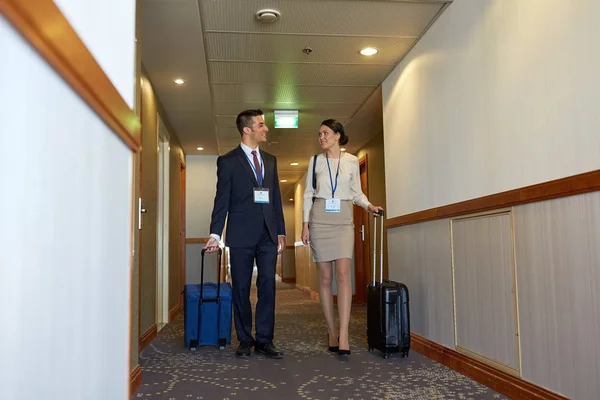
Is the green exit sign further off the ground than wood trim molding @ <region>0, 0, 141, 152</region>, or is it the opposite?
the green exit sign

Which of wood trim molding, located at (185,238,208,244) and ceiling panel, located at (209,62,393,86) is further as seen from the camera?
wood trim molding, located at (185,238,208,244)

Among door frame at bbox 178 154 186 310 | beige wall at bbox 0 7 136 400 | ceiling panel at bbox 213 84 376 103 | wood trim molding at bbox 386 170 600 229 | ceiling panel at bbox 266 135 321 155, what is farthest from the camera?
ceiling panel at bbox 266 135 321 155

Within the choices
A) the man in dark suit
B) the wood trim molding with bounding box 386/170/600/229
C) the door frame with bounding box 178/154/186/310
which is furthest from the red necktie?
the door frame with bounding box 178/154/186/310

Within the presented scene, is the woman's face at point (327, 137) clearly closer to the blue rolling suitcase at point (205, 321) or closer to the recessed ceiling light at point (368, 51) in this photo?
the recessed ceiling light at point (368, 51)

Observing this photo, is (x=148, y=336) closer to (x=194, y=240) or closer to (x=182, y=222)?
(x=182, y=222)

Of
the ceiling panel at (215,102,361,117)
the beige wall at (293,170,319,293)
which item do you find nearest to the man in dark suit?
the ceiling panel at (215,102,361,117)

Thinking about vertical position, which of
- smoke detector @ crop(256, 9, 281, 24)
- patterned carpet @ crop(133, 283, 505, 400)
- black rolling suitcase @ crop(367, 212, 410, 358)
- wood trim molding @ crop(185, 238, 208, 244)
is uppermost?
smoke detector @ crop(256, 9, 281, 24)

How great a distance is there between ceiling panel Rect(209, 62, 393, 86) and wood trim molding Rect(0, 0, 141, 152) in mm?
3683

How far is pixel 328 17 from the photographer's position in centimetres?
351

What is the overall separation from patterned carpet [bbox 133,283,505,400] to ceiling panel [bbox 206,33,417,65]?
220 cm

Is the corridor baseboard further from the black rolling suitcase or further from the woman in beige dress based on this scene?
the black rolling suitcase

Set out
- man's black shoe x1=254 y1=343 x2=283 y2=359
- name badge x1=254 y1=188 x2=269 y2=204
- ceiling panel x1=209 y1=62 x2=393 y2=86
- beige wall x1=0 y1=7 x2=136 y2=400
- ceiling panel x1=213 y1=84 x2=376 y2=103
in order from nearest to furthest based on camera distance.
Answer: beige wall x1=0 y1=7 x2=136 y2=400 < man's black shoe x1=254 y1=343 x2=283 y2=359 < name badge x1=254 y1=188 x2=269 y2=204 < ceiling panel x1=209 y1=62 x2=393 y2=86 < ceiling panel x1=213 y1=84 x2=376 y2=103

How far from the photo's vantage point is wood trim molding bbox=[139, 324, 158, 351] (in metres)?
3.92

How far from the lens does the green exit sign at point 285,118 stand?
584 centimetres
